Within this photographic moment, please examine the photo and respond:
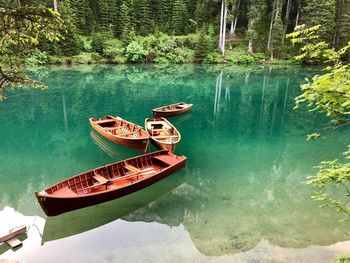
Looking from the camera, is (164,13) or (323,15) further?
(164,13)

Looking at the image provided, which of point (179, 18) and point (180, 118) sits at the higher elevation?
point (179, 18)

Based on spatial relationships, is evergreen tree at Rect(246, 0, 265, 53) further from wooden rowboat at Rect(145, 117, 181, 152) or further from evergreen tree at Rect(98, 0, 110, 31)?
wooden rowboat at Rect(145, 117, 181, 152)

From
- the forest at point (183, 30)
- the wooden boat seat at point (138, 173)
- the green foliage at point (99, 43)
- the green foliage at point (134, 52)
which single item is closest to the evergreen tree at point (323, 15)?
the forest at point (183, 30)

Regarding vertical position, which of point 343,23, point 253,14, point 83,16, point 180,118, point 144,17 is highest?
point 253,14

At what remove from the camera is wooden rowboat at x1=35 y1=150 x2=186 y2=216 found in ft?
35.3

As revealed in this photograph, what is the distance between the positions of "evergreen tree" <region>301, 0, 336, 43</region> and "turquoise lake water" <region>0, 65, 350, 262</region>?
22096mm

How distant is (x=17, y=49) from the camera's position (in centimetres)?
674

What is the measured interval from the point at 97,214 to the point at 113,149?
6.62 meters

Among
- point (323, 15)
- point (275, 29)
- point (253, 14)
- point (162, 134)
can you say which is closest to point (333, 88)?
point (162, 134)

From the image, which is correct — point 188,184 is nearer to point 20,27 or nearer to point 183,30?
point 20,27

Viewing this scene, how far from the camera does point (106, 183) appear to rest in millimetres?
11953

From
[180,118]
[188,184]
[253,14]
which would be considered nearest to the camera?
[188,184]

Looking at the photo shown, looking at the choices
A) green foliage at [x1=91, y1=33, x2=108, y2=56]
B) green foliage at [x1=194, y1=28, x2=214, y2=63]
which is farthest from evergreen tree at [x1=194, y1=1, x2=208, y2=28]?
green foliage at [x1=91, y1=33, x2=108, y2=56]

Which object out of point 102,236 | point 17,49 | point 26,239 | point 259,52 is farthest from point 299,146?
point 259,52
